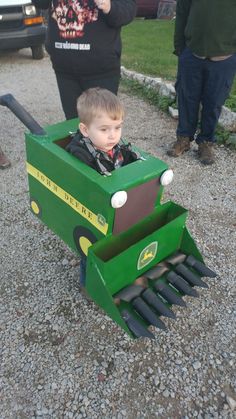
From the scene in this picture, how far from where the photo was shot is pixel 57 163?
Result: 194 cm

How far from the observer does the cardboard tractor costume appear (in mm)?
1764

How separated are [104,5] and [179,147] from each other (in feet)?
5.98

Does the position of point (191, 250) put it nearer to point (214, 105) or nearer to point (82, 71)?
point (82, 71)

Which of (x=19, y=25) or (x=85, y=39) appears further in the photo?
(x=19, y=25)

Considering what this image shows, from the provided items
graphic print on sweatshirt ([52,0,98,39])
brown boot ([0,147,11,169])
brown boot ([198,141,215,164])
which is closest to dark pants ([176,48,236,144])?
brown boot ([198,141,215,164])

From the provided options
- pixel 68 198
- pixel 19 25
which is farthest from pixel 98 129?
pixel 19 25

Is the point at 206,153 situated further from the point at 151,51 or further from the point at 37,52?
the point at 37,52

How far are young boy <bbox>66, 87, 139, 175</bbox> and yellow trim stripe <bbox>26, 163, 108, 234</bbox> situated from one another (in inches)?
8.4

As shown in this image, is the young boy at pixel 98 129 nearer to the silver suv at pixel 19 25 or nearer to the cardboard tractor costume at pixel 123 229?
the cardboard tractor costume at pixel 123 229

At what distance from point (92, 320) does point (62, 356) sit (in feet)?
0.89

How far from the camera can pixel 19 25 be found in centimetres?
573

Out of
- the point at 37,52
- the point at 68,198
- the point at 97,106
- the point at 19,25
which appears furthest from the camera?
the point at 37,52

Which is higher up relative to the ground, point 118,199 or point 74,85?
point 74,85

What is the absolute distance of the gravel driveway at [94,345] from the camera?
1790 mm
